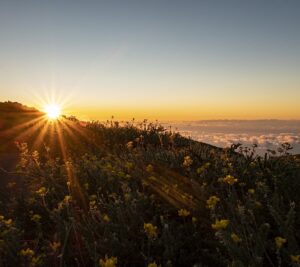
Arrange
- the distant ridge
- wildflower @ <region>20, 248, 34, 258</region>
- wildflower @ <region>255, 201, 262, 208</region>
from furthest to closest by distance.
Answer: the distant ridge → wildflower @ <region>255, 201, 262, 208</region> → wildflower @ <region>20, 248, 34, 258</region>

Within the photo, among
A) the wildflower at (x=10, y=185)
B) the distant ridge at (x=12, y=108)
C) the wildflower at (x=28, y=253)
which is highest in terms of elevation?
the distant ridge at (x=12, y=108)

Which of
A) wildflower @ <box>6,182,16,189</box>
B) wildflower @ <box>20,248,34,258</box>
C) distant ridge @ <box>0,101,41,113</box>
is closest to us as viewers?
wildflower @ <box>20,248,34,258</box>

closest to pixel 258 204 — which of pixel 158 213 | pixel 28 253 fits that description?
pixel 158 213

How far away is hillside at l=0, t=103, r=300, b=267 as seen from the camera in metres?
3.70

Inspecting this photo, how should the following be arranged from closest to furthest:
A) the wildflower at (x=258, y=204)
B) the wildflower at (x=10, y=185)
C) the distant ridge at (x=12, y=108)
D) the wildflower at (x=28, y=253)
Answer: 1. the wildflower at (x=28, y=253)
2. the wildflower at (x=258, y=204)
3. the wildflower at (x=10, y=185)
4. the distant ridge at (x=12, y=108)

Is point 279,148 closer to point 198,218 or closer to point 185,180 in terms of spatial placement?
point 185,180

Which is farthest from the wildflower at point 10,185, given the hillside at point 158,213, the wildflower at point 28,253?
the wildflower at point 28,253

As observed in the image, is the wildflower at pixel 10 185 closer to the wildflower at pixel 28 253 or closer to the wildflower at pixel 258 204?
the wildflower at pixel 28 253

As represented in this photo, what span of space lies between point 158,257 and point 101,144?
8.91m

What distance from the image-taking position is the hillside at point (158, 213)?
3.70m

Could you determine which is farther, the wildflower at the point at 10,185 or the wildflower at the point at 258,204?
the wildflower at the point at 10,185

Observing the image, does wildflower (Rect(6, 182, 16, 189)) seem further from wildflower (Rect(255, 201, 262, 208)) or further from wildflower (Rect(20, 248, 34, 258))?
wildflower (Rect(255, 201, 262, 208))

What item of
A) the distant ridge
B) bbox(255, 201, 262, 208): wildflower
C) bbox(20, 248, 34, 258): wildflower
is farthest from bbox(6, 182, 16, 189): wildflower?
the distant ridge

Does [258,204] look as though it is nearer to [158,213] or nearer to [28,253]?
[158,213]
